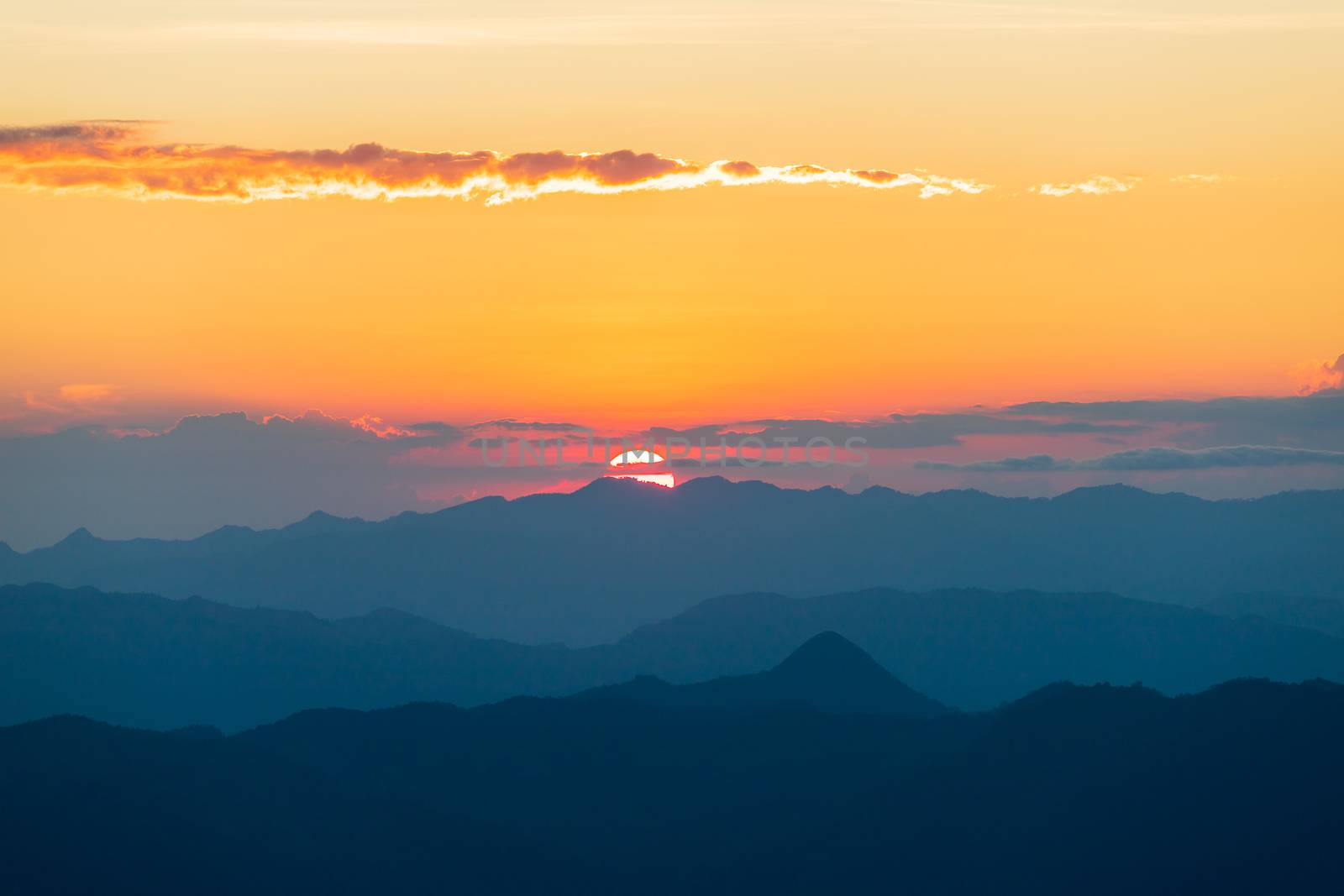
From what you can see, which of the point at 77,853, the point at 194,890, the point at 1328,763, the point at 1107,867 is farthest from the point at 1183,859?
the point at 77,853

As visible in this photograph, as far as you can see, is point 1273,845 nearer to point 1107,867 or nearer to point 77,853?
point 1107,867

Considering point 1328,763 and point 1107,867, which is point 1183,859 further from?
point 1328,763

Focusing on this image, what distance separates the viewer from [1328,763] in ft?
643

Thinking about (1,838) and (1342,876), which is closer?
(1342,876)

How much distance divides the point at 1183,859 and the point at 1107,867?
10.2 m

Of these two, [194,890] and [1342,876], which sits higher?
[1342,876]

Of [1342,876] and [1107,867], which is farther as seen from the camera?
[1107,867]

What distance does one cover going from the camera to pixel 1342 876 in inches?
7170

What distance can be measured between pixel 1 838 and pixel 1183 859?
157m

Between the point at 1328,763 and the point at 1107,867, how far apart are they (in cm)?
3220

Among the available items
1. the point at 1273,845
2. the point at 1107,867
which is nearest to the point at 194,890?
the point at 1107,867

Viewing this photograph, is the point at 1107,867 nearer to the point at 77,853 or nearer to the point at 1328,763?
the point at 1328,763

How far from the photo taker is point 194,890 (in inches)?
7854

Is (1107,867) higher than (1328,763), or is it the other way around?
(1328,763)
